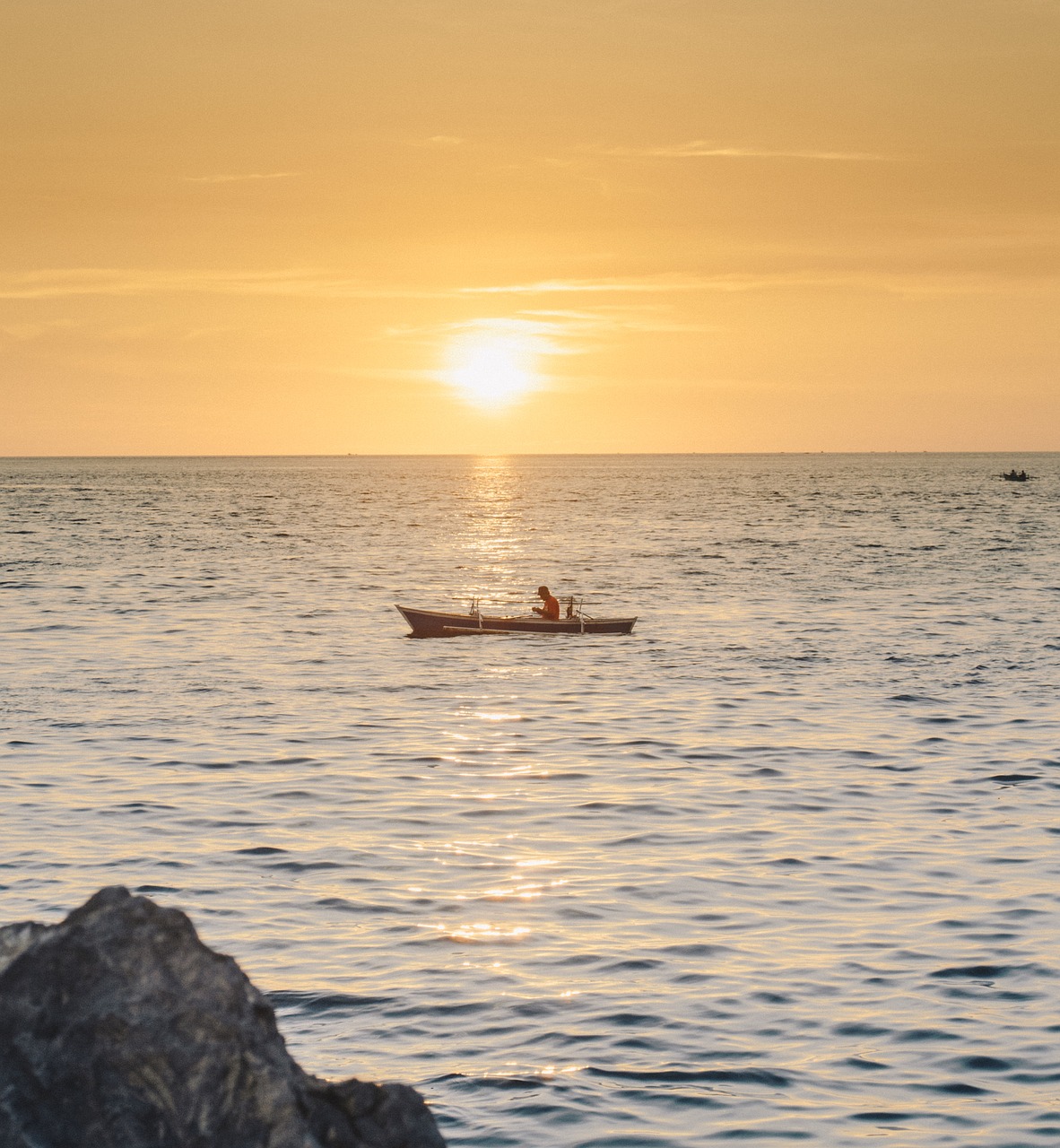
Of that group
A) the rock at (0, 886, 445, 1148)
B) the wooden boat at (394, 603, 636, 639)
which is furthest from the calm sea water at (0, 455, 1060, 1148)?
the rock at (0, 886, 445, 1148)

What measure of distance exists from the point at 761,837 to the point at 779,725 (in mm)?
9295

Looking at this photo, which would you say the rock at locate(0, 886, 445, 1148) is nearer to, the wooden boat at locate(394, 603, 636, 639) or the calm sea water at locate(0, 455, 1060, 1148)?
the calm sea water at locate(0, 455, 1060, 1148)

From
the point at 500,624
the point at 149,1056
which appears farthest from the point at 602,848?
the point at 500,624

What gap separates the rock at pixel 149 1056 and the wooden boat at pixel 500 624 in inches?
1422

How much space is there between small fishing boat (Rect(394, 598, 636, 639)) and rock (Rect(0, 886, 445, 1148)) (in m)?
36.1

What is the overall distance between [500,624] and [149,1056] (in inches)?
1468

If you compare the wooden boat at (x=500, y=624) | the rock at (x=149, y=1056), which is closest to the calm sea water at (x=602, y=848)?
the wooden boat at (x=500, y=624)

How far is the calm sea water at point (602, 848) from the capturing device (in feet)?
37.9

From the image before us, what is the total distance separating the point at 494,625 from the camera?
44344mm

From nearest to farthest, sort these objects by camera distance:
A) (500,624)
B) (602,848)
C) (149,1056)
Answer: (149,1056) < (602,848) < (500,624)

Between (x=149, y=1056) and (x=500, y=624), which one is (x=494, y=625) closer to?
(x=500, y=624)

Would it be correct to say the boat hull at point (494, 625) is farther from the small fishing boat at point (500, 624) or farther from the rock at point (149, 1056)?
the rock at point (149, 1056)

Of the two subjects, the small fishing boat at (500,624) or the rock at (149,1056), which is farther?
Result: the small fishing boat at (500,624)

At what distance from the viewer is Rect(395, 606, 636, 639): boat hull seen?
43656 millimetres
